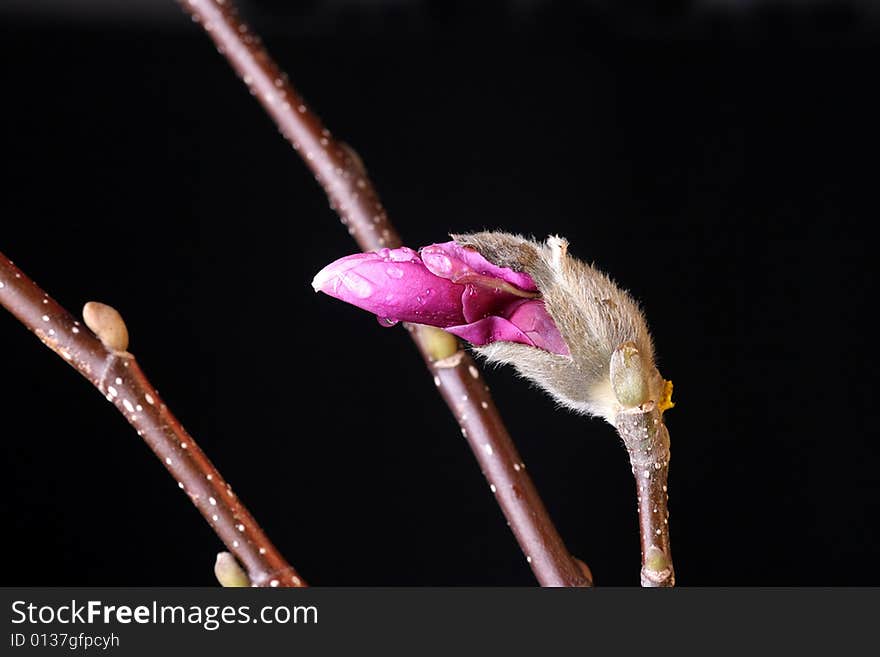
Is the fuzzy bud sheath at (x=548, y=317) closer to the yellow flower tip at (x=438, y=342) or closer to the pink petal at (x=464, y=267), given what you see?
the pink petal at (x=464, y=267)

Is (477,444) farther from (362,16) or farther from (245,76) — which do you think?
(362,16)

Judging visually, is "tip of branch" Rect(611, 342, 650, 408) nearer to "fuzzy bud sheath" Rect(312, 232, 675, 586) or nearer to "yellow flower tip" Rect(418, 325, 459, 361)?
"fuzzy bud sheath" Rect(312, 232, 675, 586)

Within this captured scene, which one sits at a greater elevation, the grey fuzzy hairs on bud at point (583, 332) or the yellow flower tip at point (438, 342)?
→ the yellow flower tip at point (438, 342)

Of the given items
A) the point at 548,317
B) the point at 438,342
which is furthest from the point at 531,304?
the point at 438,342

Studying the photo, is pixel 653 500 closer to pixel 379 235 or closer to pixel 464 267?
pixel 464 267

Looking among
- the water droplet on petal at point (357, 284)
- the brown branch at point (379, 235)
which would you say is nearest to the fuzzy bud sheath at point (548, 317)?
the water droplet on petal at point (357, 284)
